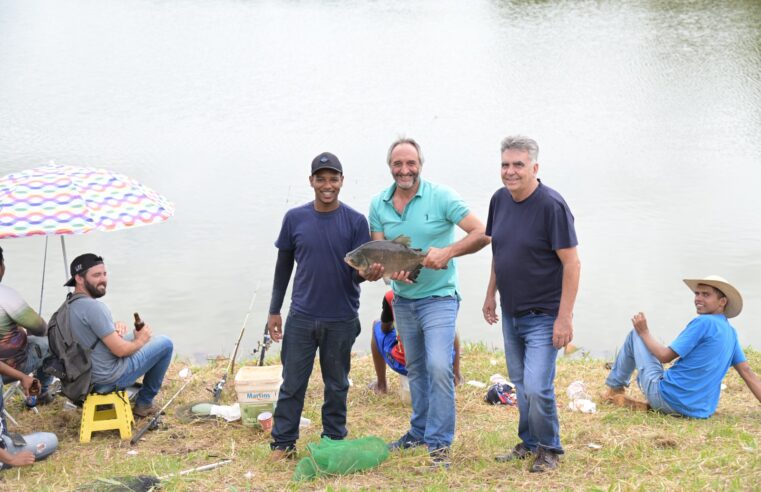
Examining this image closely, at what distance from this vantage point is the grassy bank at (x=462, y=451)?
460cm

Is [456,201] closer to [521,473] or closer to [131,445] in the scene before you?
[521,473]

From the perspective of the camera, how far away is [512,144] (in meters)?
4.50

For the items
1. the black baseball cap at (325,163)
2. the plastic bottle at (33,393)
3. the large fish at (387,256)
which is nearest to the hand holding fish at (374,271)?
the large fish at (387,256)

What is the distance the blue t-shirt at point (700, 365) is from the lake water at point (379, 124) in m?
2.78

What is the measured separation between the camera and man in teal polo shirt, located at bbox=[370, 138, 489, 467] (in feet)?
15.7

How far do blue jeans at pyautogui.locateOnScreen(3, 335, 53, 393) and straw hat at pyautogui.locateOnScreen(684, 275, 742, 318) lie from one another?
4.65 m

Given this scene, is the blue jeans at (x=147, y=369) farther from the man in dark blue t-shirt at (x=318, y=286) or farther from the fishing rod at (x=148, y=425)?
the man in dark blue t-shirt at (x=318, y=286)

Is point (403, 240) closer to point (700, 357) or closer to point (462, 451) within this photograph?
point (462, 451)

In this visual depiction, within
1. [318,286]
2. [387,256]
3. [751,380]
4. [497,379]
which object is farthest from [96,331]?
[751,380]

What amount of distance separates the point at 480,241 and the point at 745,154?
11.9 m

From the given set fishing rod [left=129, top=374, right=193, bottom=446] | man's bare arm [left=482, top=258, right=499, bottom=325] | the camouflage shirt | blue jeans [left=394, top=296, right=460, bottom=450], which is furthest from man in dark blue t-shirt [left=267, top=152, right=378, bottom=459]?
the camouflage shirt

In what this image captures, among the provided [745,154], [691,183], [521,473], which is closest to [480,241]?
[521,473]

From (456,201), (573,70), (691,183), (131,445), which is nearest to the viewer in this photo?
(456,201)

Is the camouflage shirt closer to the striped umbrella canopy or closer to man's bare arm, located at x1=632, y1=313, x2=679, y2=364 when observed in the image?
the striped umbrella canopy
